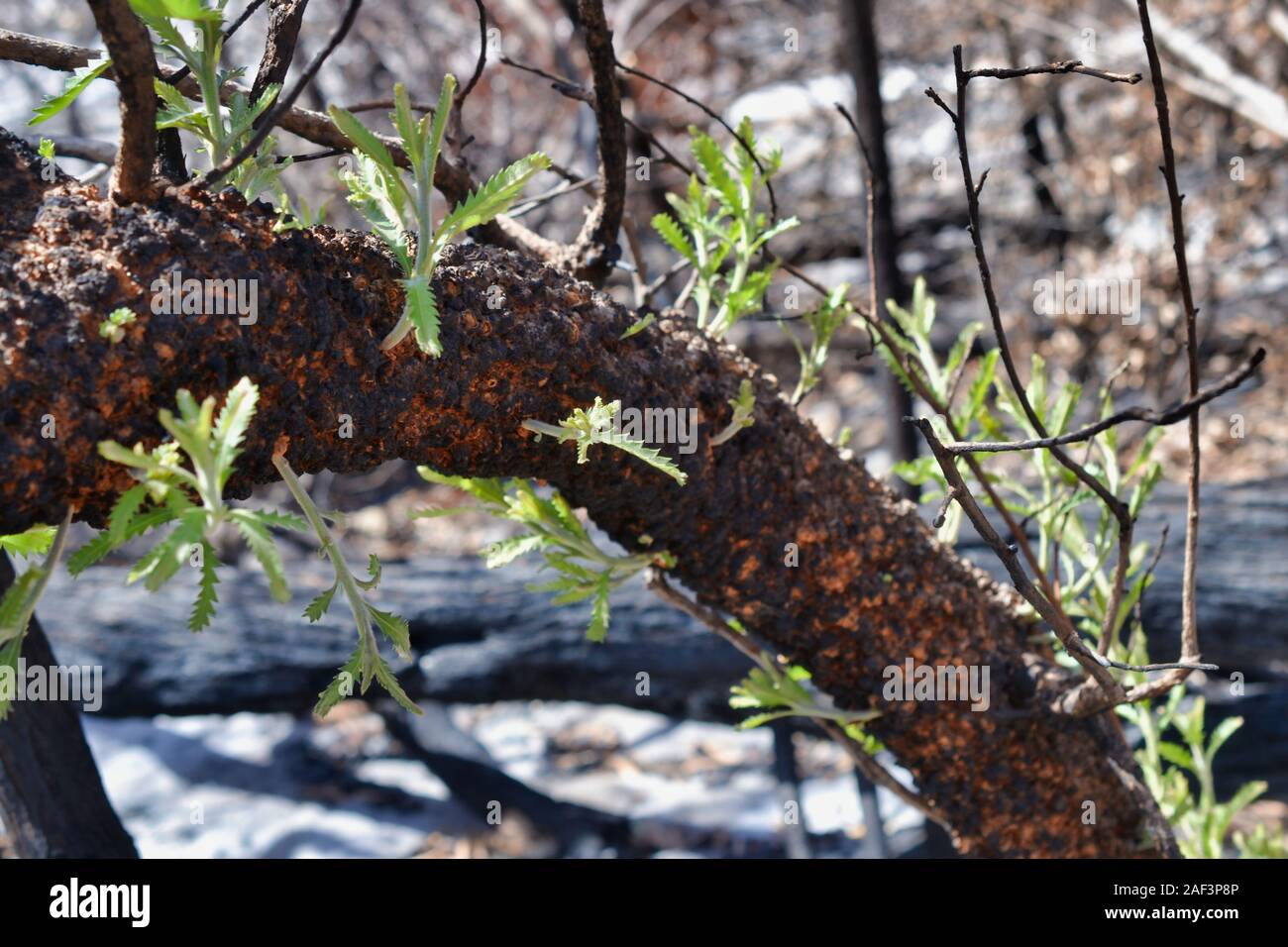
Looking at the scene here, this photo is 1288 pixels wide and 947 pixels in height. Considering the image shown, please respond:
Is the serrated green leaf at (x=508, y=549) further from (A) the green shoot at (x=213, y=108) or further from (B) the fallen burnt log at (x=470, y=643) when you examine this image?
(B) the fallen burnt log at (x=470, y=643)

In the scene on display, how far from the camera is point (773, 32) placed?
5.62 metres

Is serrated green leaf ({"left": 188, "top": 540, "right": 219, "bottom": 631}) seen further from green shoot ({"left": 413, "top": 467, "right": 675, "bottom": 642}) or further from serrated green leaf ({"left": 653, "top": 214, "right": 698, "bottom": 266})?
serrated green leaf ({"left": 653, "top": 214, "right": 698, "bottom": 266})

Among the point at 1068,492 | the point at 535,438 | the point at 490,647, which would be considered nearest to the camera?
the point at 535,438

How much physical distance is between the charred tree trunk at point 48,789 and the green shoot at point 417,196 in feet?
3.26

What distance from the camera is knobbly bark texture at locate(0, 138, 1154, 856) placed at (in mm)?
696

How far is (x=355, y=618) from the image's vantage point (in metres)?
0.80

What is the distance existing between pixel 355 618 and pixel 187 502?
17 centimetres

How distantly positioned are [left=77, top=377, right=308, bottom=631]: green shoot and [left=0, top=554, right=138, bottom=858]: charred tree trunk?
3.23 feet

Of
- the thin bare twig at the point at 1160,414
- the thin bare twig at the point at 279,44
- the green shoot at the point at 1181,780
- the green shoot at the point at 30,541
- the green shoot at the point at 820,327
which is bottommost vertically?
the green shoot at the point at 1181,780

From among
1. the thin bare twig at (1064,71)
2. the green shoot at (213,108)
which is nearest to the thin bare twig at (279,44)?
the green shoot at (213,108)

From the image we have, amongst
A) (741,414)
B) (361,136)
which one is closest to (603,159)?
(741,414)

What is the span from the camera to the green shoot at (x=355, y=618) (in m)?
0.77

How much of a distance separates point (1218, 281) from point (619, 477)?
14.0 ft

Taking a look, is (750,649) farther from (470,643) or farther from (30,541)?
(470,643)
